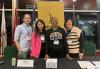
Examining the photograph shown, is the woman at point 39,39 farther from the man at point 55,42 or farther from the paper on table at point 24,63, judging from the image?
the paper on table at point 24,63

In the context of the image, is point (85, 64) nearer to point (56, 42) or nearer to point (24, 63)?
point (24, 63)

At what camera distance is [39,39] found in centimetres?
407

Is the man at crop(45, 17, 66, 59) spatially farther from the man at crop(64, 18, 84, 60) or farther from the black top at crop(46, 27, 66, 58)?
the man at crop(64, 18, 84, 60)

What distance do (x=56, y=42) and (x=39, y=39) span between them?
350mm

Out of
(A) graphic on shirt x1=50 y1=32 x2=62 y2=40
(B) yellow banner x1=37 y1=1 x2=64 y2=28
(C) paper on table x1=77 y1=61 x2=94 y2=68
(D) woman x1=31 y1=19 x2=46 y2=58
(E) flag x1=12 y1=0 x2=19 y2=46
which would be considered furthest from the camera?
(E) flag x1=12 y1=0 x2=19 y2=46

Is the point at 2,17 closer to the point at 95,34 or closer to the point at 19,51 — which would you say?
the point at 19,51

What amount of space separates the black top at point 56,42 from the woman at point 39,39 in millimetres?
138

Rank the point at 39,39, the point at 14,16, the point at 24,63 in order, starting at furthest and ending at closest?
the point at 14,16
the point at 39,39
the point at 24,63

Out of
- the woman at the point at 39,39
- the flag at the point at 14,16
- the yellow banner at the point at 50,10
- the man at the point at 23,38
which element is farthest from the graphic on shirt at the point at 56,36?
the flag at the point at 14,16

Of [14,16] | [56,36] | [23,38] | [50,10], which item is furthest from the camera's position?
[14,16]

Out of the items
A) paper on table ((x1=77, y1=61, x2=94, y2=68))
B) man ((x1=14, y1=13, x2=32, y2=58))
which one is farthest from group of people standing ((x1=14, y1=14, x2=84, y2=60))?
paper on table ((x1=77, y1=61, x2=94, y2=68))

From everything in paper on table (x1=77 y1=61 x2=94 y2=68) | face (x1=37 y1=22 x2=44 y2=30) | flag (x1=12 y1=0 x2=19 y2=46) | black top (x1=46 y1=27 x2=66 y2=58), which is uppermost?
flag (x1=12 y1=0 x2=19 y2=46)

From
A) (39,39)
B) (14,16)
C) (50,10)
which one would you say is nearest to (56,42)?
(39,39)

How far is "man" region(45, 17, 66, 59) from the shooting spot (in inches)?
154
